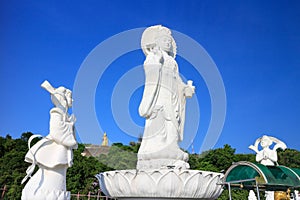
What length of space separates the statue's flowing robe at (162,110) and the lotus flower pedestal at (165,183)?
141cm

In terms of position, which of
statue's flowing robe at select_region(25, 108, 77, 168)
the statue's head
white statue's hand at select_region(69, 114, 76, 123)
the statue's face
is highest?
the statue's face

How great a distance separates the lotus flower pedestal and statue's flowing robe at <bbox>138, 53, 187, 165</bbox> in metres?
1.41

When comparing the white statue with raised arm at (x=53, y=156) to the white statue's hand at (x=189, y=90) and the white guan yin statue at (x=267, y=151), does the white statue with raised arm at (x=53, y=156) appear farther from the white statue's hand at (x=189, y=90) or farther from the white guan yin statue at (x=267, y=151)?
the white guan yin statue at (x=267, y=151)

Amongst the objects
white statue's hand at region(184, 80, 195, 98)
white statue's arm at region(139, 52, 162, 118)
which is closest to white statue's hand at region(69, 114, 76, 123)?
white statue's arm at region(139, 52, 162, 118)

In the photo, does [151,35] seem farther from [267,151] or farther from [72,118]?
[267,151]

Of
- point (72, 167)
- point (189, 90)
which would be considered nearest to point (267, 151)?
point (189, 90)

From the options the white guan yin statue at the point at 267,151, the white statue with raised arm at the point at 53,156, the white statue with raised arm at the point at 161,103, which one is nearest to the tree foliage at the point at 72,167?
the white guan yin statue at the point at 267,151

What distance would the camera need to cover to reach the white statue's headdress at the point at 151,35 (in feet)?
26.4

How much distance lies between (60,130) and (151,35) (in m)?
4.12

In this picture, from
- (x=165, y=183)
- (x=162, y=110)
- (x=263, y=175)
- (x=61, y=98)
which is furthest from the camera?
(x=162, y=110)

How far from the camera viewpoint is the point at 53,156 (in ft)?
15.4

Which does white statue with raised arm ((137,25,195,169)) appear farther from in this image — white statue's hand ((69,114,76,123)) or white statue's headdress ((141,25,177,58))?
white statue's hand ((69,114,76,123))

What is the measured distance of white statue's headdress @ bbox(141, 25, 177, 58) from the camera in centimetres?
804

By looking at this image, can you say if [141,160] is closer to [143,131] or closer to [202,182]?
[143,131]
